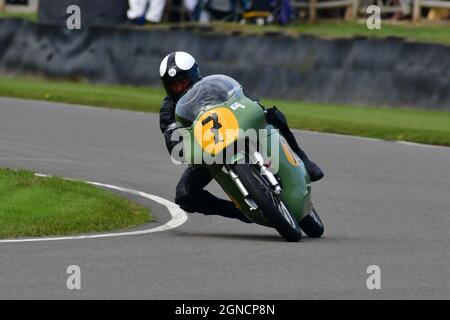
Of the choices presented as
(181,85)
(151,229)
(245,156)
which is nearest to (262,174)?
(245,156)

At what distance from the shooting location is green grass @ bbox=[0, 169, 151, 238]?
1130 centimetres

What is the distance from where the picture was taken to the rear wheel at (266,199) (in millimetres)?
10453

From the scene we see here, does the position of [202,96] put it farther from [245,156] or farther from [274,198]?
[274,198]

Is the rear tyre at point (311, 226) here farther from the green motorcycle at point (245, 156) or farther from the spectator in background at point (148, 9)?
the spectator in background at point (148, 9)

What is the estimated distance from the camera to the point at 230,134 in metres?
10.5

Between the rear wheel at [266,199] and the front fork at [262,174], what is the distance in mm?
27

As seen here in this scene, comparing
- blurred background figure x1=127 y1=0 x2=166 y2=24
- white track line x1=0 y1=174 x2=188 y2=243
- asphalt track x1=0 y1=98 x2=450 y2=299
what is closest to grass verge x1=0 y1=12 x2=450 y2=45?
blurred background figure x1=127 y1=0 x2=166 y2=24

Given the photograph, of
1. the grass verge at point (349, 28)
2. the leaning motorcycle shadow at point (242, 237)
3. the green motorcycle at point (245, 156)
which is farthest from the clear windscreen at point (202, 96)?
the grass verge at point (349, 28)

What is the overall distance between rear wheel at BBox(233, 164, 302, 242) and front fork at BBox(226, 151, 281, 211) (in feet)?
0.09

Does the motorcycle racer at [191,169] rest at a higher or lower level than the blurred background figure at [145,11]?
higher

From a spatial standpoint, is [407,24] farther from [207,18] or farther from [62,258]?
[62,258]

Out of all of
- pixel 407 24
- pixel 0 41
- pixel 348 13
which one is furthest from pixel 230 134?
pixel 348 13

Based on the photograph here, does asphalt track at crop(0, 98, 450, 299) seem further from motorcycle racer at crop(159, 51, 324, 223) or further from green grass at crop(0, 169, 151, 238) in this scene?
green grass at crop(0, 169, 151, 238)

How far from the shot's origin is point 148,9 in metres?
29.1
